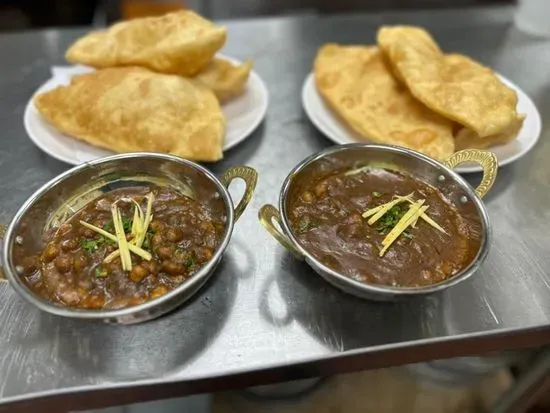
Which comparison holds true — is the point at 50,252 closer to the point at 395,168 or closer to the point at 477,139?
the point at 395,168

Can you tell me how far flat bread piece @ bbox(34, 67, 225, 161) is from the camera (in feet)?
5.26

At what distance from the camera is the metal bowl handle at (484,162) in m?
1.36

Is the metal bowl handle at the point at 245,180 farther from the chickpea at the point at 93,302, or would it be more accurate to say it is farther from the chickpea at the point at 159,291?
the chickpea at the point at 93,302

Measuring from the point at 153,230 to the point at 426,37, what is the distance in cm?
122

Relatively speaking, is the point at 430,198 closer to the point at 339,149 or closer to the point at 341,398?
the point at 339,149

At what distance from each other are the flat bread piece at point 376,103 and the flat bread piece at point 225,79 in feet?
0.83

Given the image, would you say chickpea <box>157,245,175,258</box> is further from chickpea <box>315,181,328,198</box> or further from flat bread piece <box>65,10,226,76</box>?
flat bread piece <box>65,10,226,76</box>

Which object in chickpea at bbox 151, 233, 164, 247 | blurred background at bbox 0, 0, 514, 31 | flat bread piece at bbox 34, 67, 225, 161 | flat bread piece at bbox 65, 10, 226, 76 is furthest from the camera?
blurred background at bbox 0, 0, 514, 31

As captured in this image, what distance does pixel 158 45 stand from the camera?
1.78 m

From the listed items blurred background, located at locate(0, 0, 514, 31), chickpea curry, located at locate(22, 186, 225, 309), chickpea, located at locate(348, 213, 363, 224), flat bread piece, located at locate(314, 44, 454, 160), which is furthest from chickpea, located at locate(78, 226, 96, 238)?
blurred background, located at locate(0, 0, 514, 31)

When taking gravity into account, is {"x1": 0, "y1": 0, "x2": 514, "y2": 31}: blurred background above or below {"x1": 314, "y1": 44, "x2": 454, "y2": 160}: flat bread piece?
below

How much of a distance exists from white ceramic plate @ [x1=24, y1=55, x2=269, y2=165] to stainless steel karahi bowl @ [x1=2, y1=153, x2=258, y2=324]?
218 mm

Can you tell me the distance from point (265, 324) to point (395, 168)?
1.79 feet

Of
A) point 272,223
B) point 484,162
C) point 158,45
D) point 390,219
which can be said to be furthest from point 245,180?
point 158,45
